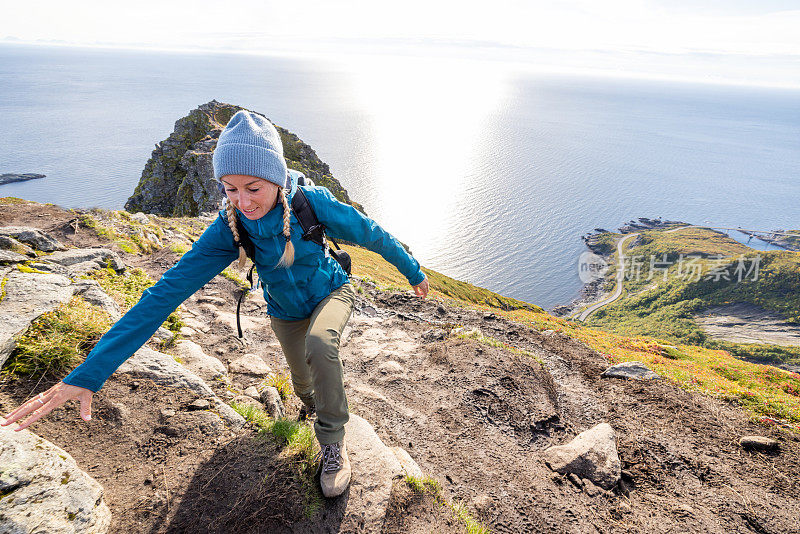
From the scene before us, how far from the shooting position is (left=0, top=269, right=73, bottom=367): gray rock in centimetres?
482

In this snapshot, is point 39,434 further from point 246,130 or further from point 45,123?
point 45,123

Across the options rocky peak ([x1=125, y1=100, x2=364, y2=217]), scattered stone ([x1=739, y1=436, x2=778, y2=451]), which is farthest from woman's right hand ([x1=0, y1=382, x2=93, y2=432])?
rocky peak ([x1=125, y1=100, x2=364, y2=217])

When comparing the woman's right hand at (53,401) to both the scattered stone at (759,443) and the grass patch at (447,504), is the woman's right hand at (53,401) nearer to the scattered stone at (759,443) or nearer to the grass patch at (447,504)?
the grass patch at (447,504)

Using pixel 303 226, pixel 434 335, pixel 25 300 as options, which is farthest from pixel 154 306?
pixel 434 335

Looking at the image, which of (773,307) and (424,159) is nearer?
(773,307)

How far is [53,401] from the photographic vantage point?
10.7ft

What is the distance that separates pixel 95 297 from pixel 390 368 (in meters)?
6.71

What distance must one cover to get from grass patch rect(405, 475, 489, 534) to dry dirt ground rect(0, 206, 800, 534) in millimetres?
134

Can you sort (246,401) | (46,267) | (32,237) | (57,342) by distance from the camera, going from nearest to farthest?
(57,342), (246,401), (46,267), (32,237)

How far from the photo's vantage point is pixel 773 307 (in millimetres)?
109062

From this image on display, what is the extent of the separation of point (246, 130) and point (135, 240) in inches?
584

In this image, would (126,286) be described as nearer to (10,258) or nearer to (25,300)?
(10,258)

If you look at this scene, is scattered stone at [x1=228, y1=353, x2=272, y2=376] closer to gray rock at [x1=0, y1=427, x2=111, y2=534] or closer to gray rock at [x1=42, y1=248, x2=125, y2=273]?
gray rock at [x1=0, y1=427, x2=111, y2=534]

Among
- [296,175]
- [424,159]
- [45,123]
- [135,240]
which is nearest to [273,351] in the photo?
[296,175]
